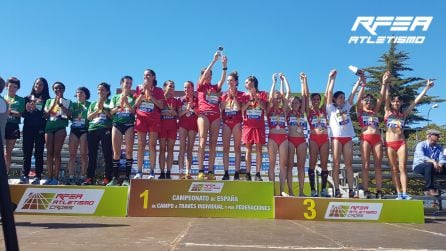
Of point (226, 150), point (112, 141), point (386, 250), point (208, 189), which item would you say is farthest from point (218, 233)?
point (112, 141)

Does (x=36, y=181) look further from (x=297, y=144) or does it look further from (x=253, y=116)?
(x=297, y=144)

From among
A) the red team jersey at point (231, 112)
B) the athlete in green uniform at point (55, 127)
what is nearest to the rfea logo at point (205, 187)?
the red team jersey at point (231, 112)

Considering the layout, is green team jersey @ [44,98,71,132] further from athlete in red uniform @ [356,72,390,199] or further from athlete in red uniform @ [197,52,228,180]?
athlete in red uniform @ [356,72,390,199]

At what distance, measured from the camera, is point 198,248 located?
323 centimetres

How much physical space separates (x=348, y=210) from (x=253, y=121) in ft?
7.31

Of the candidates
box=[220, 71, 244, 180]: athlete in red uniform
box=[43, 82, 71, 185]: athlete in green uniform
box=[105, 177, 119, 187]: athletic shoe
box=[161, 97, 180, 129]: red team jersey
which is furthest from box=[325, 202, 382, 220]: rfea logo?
box=[43, 82, 71, 185]: athlete in green uniform

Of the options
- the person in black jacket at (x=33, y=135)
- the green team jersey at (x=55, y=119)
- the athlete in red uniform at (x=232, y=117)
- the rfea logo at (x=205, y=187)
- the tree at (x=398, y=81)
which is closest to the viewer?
the rfea logo at (x=205, y=187)

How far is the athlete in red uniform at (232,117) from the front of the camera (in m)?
7.11

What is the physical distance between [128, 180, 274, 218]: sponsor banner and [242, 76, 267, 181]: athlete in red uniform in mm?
523

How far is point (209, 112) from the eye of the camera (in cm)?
709

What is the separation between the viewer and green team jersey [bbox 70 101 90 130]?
7.50 meters

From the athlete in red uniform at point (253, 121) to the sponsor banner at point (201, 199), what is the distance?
0.52m

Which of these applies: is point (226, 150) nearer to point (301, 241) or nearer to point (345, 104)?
point (345, 104)

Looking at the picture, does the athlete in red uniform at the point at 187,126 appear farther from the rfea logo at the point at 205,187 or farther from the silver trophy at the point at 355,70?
the silver trophy at the point at 355,70
